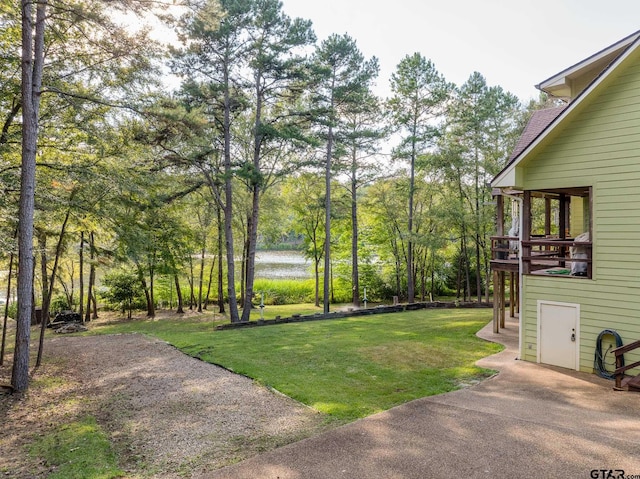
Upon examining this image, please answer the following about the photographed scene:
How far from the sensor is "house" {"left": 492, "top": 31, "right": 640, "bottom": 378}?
7438 mm

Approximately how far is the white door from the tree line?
934cm

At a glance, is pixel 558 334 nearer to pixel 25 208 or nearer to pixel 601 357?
pixel 601 357

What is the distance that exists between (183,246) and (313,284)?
40.4 ft

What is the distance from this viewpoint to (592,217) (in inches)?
311

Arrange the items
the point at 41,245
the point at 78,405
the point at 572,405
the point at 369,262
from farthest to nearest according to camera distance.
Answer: the point at 369,262
the point at 41,245
the point at 78,405
the point at 572,405

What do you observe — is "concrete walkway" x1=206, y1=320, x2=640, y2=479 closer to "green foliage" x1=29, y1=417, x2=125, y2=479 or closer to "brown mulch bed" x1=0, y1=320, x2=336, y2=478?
"brown mulch bed" x1=0, y1=320, x2=336, y2=478

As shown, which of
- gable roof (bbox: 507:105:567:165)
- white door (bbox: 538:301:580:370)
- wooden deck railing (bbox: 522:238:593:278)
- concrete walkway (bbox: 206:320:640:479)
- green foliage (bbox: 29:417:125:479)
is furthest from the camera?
gable roof (bbox: 507:105:567:165)

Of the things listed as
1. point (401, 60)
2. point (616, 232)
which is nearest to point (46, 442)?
point (616, 232)

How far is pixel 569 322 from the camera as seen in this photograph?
817 centimetres

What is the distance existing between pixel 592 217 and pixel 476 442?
5.58 meters

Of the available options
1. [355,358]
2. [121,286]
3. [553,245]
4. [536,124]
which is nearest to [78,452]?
[355,358]

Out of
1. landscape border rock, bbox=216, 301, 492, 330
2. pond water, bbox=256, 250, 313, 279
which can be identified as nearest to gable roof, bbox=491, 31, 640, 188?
landscape border rock, bbox=216, 301, 492, 330

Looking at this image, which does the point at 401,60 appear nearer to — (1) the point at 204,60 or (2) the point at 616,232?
(1) the point at 204,60

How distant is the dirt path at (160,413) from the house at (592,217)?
5.69 meters
